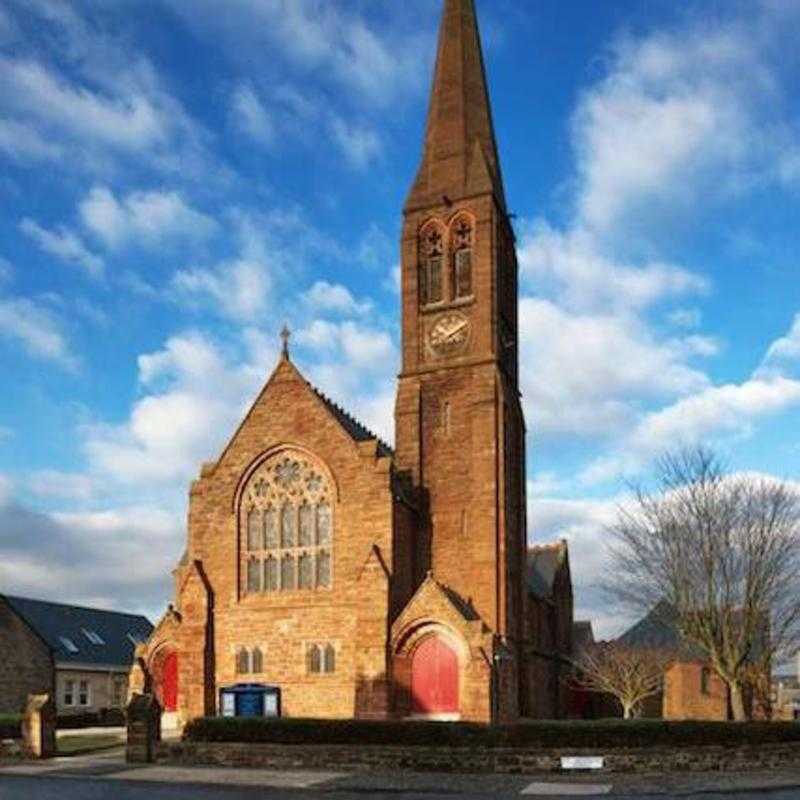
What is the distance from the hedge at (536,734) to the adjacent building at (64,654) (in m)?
31.3

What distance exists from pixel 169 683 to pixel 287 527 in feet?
29.4

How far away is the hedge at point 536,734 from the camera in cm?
2736

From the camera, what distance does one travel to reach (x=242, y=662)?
4084 cm

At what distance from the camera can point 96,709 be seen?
2384 inches

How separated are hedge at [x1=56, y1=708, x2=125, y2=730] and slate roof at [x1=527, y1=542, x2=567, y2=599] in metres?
22.6

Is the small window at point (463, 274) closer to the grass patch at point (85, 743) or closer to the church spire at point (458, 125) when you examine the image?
the church spire at point (458, 125)

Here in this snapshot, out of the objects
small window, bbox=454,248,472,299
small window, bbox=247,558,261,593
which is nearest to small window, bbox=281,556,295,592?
small window, bbox=247,558,261,593

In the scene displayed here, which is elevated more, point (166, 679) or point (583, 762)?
point (166, 679)

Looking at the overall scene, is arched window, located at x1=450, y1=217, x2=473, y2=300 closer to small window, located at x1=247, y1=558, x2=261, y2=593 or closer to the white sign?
small window, located at x1=247, y1=558, x2=261, y2=593

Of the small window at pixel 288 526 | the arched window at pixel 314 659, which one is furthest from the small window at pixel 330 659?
the small window at pixel 288 526

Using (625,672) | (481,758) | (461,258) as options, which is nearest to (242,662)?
(481,758)

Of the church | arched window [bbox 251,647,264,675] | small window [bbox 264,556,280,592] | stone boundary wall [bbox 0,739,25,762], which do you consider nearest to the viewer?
stone boundary wall [bbox 0,739,25,762]

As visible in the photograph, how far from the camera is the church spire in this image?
45.1 meters

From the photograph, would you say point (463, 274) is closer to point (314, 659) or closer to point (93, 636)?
point (314, 659)
